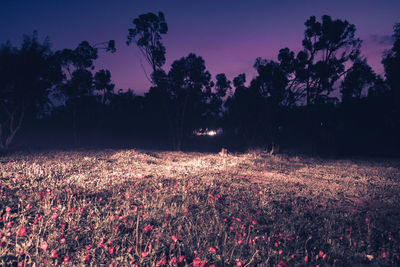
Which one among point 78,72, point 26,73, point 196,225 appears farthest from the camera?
point 78,72

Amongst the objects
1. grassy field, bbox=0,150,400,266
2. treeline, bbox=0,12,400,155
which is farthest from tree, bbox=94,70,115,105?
grassy field, bbox=0,150,400,266

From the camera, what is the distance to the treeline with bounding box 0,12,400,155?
19828 mm

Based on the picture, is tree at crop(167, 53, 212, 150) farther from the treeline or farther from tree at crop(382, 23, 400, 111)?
tree at crop(382, 23, 400, 111)

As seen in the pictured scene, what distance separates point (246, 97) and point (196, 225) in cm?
2438

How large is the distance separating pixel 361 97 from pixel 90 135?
1680 inches

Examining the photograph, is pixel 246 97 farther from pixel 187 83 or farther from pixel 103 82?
pixel 103 82

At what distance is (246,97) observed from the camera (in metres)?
27.5

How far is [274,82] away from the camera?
920 inches

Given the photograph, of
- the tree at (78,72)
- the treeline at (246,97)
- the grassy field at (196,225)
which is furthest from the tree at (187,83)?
the grassy field at (196,225)

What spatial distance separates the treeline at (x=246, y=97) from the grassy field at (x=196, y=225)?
13.9 meters

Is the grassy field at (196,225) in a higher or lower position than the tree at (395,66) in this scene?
lower

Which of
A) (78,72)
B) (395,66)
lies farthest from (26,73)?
(395,66)

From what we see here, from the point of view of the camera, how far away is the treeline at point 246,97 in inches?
781

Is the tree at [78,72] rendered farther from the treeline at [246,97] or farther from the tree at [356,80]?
the tree at [356,80]
